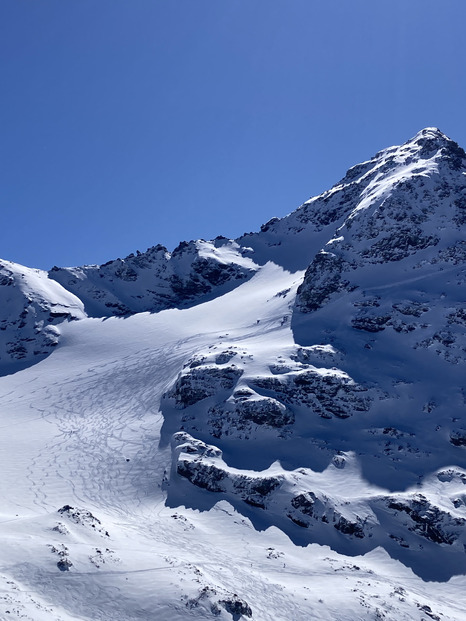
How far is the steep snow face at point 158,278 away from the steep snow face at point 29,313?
406 cm

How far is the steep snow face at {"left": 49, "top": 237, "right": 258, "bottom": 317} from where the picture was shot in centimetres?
10119

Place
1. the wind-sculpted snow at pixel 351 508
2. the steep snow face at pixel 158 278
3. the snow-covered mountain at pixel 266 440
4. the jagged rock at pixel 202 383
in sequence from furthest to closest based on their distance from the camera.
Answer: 1. the steep snow face at pixel 158 278
2. the jagged rock at pixel 202 383
3. the wind-sculpted snow at pixel 351 508
4. the snow-covered mountain at pixel 266 440

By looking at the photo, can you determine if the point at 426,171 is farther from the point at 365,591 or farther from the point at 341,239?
the point at 365,591

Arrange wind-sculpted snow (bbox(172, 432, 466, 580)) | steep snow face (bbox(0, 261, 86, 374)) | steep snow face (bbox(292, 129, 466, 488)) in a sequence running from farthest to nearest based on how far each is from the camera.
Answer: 1. steep snow face (bbox(0, 261, 86, 374))
2. steep snow face (bbox(292, 129, 466, 488))
3. wind-sculpted snow (bbox(172, 432, 466, 580))

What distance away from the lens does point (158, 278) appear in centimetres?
10769

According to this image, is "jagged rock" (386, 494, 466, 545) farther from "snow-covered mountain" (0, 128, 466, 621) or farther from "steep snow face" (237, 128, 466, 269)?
"steep snow face" (237, 128, 466, 269)

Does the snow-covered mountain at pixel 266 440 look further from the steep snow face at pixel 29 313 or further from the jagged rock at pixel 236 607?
the steep snow face at pixel 29 313

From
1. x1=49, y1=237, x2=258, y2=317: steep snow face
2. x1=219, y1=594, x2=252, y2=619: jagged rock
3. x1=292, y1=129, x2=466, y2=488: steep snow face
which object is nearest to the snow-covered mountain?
x1=219, y1=594, x2=252, y2=619: jagged rock

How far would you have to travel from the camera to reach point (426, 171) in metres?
79.3

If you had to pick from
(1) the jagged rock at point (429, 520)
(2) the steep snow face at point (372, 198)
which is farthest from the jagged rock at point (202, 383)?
(2) the steep snow face at point (372, 198)

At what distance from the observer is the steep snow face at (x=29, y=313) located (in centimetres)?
8319

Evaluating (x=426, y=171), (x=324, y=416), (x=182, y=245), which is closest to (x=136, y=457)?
(x=324, y=416)

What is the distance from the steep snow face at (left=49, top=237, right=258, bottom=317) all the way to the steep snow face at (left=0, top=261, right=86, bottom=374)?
160 inches

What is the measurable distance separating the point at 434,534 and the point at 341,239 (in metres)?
45.6
